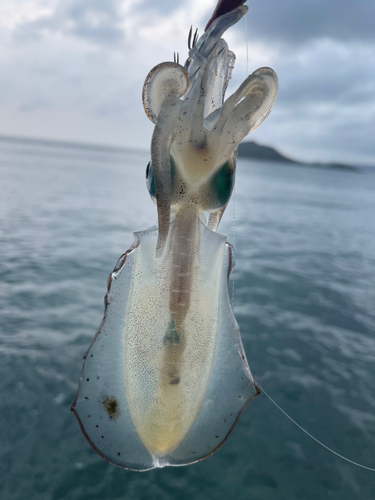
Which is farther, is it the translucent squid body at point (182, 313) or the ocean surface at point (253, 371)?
the ocean surface at point (253, 371)

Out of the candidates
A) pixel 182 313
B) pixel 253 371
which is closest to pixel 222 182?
pixel 182 313

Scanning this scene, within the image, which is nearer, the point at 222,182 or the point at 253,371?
the point at 222,182

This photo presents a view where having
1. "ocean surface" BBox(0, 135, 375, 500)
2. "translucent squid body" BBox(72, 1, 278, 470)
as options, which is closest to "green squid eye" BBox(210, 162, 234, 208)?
"translucent squid body" BBox(72, 1, 278, 470)

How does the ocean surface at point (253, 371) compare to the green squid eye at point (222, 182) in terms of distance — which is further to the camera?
the ocean surface at point (253, 371)

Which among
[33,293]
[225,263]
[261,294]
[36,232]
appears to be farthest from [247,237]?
[225,263]

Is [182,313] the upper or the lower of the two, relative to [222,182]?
lower

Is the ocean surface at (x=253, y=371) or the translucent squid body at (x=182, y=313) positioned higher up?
the translucent squid body at (x=182, y=313)

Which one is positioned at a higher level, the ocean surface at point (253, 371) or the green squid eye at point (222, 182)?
the green squid eye at point (222, 182)

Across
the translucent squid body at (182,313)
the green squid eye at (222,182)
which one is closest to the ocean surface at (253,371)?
the translucent squid body at (182,313)

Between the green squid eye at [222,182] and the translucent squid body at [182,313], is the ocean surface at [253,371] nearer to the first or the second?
the translucent squid body at [182,313]

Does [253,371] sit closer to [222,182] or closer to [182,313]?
[182,313]
